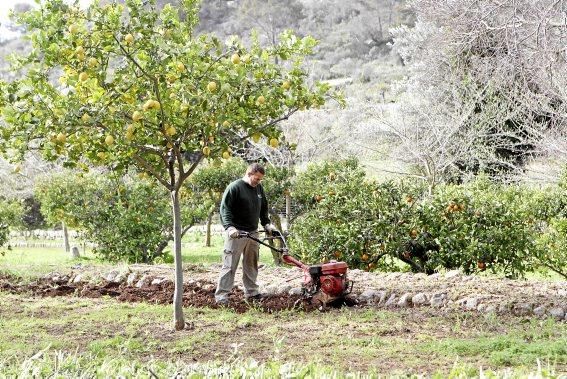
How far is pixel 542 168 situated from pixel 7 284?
44.9 ft

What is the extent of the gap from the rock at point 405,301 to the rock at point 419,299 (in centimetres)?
5

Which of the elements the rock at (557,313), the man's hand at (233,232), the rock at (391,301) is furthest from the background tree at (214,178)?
the rock at (557,313)

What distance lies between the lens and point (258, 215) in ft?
24.0

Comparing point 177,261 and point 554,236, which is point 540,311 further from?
point 554,236

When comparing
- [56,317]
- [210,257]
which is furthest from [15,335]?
[210,257]

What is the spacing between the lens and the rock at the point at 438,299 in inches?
270

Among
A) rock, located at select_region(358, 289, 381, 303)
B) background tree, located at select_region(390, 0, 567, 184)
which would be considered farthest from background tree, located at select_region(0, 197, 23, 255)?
background tree, located at select_region(390, 0, 567, 184)

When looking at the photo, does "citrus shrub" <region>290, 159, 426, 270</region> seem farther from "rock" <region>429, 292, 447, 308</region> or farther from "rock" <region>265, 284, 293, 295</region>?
"rock" <region>429, 292, 447, 308</region>

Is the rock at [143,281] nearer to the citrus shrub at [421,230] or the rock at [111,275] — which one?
the rock at [111,275]

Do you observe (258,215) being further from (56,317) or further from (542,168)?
(542,168)

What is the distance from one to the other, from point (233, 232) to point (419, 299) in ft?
6.94

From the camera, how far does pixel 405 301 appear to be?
23.1 feet

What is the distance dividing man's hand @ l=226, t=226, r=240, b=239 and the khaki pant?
16 centimetres

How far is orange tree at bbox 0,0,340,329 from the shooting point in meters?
4.92
